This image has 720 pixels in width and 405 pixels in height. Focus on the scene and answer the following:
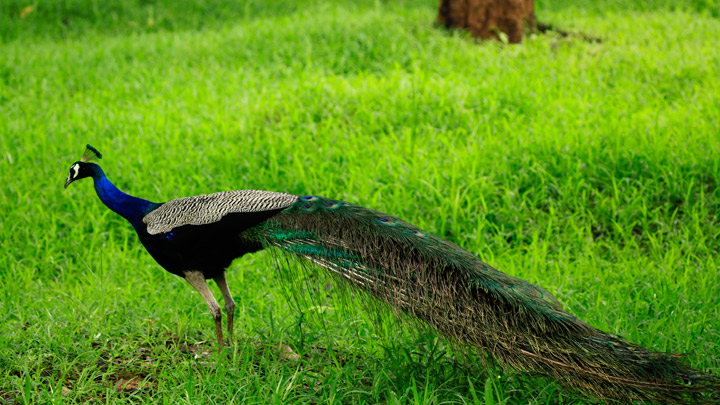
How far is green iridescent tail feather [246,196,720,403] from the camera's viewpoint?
2673 mm

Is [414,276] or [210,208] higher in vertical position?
[210,208]

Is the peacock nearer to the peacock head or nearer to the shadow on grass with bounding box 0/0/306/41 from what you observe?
the peacock head

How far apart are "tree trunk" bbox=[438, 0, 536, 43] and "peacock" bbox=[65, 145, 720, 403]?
19.3 ft

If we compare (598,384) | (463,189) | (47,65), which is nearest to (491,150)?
(463,189)

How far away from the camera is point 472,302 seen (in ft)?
9.66

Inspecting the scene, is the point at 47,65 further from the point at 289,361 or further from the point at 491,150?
the point at 289,361

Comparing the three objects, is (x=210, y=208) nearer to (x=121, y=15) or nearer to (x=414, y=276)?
(x=414, y=276)

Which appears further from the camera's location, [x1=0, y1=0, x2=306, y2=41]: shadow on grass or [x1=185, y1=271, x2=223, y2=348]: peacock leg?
[x1=0, y1=0, x2=306, y2=41]: shadow on grass

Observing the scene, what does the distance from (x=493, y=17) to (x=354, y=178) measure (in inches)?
158

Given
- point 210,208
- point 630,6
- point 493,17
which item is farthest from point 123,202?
point 630,6

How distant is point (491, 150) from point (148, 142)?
124 inches

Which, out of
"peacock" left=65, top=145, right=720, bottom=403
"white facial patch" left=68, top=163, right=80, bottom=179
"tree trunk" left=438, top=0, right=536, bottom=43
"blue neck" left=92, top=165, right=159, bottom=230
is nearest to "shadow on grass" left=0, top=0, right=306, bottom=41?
"tree trunk" left=438, top=0, right=536, bottom=43

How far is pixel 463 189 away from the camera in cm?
539

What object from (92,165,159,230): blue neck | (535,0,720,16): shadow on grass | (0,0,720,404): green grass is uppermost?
(535,0,720,16): shadow on grass
